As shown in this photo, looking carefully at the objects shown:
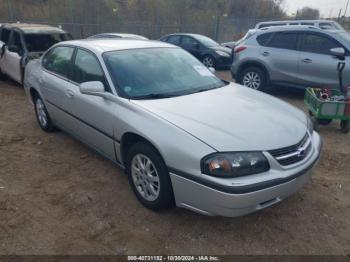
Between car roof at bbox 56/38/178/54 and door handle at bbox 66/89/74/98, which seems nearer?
car roof at bbox 56/38/178/54

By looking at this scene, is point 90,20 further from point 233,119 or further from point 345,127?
point 233,119

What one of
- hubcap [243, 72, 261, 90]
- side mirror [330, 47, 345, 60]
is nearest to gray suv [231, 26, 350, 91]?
hubcap [243, 72, 261, 90]

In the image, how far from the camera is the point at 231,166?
2.57 metres

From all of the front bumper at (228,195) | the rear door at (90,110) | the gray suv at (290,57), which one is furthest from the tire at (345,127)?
the rear door at (90,110)

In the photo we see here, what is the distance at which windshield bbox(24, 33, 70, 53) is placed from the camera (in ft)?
25.3

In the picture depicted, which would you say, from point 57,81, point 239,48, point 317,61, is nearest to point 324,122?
point 317,61

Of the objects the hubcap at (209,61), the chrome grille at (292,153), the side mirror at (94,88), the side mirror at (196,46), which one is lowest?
the hubcap at (209,61)

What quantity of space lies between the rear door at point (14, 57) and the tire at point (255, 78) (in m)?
5.53

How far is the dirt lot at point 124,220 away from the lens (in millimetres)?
2840

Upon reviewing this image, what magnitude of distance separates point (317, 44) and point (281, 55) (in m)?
0.82

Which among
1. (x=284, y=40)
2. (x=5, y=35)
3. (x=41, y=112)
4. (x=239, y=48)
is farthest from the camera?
(x=239, y=48)

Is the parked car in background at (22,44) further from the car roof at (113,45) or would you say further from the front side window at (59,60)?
the car roof at (113,45)

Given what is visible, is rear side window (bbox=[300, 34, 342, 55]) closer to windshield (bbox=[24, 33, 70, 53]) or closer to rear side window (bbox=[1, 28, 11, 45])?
windshield (bbox=[24, 33, 70, 53])

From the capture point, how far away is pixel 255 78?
8.29 metres
